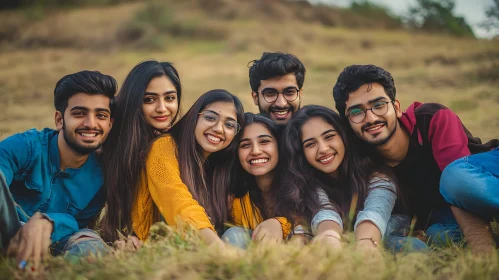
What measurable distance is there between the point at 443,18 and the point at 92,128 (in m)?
23.0

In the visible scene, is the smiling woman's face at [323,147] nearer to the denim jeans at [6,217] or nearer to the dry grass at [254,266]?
the dry grass at [254,266]

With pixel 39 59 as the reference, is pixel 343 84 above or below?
below

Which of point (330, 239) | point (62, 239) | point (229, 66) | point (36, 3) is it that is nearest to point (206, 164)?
point (62, 239)

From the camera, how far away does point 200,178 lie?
3.75m

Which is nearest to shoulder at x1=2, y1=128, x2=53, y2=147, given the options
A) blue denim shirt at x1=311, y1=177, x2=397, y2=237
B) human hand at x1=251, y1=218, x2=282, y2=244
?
human hand at x1=251, y1=218, x2=282, y2=244

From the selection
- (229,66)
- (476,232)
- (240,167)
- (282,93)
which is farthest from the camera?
(229,66)

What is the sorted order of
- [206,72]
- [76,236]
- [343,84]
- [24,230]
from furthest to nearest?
[206,72] < [343,84] < [76,236] < [24,230]

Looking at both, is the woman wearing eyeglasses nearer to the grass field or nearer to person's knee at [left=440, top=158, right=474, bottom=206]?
person's knee at [left=440, top=158, right=474, bottom=206]

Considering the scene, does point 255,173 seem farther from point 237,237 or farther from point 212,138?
point 237,237

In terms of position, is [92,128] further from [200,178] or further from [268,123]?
[268,123]

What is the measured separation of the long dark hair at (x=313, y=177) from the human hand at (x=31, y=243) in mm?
1714

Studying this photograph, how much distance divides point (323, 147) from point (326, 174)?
14.2 inches

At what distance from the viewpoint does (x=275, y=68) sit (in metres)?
4.80

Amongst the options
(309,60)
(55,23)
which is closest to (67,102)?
(309,60)
